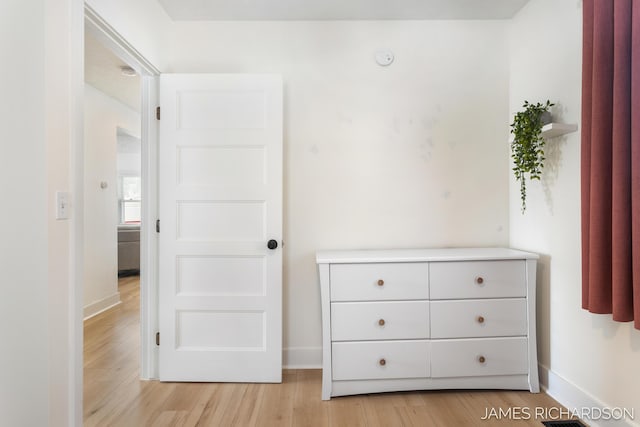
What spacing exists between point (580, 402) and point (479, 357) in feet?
1.72

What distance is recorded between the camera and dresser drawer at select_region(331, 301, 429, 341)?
2150 mm

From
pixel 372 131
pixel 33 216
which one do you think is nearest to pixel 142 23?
pixel 33 216

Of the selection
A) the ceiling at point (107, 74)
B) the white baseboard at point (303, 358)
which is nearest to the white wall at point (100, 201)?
the ceiling at point (107, 74)

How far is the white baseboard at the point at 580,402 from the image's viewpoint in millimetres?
1728

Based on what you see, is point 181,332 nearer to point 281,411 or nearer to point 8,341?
point 281,411

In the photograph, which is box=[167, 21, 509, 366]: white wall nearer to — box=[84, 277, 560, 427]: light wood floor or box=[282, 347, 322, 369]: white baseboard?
box=[282, 347, 322, 369]: white baseboard

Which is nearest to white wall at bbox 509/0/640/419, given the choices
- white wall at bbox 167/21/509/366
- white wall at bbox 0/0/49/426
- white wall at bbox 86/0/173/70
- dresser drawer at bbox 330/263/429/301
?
white wall at bbox 167/21/509/366

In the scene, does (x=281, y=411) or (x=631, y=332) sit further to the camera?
(x=281, y=411)

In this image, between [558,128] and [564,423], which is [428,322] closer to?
[564,423]

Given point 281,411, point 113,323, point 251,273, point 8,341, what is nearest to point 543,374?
point 281,411

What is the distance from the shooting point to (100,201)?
4.23m

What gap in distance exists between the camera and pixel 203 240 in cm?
238

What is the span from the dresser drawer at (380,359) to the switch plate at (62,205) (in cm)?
152

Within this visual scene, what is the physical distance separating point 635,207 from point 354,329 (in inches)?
57.6
